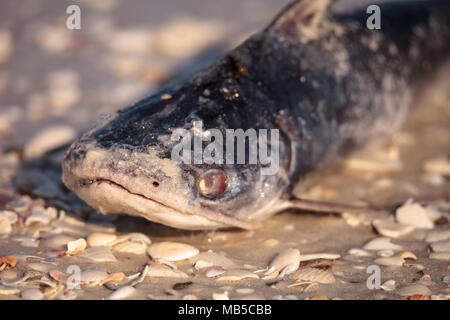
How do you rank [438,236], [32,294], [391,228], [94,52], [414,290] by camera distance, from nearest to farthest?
[32,294], [414,290], [438,236], [391,228], [94,52]

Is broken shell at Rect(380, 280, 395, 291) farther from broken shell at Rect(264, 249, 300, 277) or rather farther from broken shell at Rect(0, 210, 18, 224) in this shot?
broken shell at Rect(0, 210, 18, 224)

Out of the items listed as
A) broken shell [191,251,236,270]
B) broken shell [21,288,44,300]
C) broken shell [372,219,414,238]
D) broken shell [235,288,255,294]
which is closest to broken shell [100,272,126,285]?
broken shell [21,288,44,300]

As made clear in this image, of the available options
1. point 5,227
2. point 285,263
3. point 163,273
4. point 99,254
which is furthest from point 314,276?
point 5,227

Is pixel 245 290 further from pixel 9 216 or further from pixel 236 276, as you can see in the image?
pixel 9 216

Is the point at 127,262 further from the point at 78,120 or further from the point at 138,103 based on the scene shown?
the point at 78,120

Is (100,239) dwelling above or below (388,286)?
above

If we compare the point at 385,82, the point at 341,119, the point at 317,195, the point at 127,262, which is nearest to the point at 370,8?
the point at 385,82

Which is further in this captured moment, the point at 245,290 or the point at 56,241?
the point at 56,241
